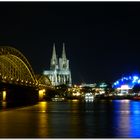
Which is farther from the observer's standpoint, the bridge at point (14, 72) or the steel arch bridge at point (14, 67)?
the steel arch bridge at point (14, 67)

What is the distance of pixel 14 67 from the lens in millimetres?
128750

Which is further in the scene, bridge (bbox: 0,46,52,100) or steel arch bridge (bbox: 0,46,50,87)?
steel arch bridge (bbox: 0,46,50,87)

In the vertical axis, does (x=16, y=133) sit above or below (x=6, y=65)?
below

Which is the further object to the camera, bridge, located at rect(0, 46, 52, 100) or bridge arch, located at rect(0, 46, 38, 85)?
bridge arch, located at rect(0, 46, 38, 85)

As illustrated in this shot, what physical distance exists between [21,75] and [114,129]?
9076cm

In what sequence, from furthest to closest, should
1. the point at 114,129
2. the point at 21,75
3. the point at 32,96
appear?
the point at 32,96 < the point at 21,75 < the point at 114,129

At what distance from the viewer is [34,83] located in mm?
148625

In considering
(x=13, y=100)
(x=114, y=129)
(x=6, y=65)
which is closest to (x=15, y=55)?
(x=6, y=65)

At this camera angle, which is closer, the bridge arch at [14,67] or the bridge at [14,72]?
the bridge at [14,72]

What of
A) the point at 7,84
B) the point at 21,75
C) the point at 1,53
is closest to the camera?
the point at 7,84

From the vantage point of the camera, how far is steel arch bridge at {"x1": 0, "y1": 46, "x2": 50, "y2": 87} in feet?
370

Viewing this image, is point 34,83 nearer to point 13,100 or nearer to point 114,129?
point 13,100

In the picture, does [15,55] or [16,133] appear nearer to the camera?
[16,133]

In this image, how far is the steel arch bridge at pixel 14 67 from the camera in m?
113
